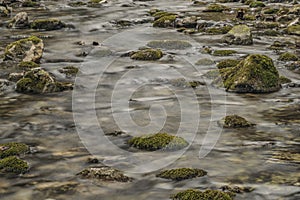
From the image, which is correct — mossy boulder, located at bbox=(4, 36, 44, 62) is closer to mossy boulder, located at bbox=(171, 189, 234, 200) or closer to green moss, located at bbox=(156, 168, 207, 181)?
green moss, located at bbox=(156, 168, 207, 181)

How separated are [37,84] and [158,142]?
909 centimetres

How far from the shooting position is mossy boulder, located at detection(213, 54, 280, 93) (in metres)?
21.9

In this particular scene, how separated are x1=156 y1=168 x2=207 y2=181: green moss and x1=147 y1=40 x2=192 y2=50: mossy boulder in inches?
830

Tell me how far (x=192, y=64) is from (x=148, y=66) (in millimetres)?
2847

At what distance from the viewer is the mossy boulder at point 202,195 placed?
11305mm

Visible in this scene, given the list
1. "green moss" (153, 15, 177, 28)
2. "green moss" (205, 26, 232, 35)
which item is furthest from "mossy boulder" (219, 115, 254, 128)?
Answer: "green moss" (153, 15, 177, 28)

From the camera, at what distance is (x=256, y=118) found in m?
18.4

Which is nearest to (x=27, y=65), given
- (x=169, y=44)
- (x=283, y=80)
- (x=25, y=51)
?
(x=25, y=51)

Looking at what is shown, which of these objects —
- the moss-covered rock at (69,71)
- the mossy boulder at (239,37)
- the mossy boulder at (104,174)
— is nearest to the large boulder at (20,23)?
the moss-covered rock at (69,71)

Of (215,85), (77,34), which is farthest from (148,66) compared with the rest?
(77,34)

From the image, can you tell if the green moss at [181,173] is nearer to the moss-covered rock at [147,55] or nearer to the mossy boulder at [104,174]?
the mossy boulder at [104,174]

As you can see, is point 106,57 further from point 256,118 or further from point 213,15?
point 213,15

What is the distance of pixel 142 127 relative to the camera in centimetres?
1753

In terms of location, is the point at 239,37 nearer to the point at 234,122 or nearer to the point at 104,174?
the point at 234,122
